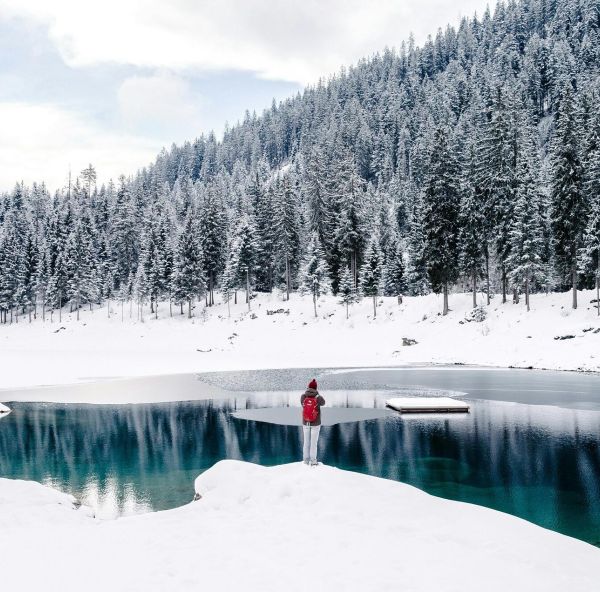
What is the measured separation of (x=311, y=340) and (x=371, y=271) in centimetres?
1177

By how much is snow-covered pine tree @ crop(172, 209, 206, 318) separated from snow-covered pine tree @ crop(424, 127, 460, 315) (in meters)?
40.2

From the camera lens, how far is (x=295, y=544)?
32.9 feet

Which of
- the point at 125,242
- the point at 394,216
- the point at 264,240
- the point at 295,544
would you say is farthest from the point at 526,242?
the point at 125,242

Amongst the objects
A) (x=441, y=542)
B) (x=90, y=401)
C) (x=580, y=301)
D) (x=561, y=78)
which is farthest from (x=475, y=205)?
(x=561, y=78)

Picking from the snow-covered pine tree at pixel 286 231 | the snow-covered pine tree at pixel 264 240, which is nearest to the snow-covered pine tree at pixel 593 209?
the snow-covered pine tree at pixel 286 231

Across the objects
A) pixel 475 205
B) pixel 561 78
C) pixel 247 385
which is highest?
pixel 561 78

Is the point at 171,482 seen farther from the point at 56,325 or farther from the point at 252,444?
the point at 56,325

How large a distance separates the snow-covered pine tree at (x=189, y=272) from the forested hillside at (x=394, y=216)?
10.8 inches

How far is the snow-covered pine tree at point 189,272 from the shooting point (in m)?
88.9

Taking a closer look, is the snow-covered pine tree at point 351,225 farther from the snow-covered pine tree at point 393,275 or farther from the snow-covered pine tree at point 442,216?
the snow-covered pine tree at point 442,216

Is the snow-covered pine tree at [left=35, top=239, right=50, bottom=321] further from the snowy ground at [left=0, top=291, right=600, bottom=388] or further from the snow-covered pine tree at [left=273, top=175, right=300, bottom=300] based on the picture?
the snow-covered pine tree at [left=273, top=175, right=300, bottom=300]

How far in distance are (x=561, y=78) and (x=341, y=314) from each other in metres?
113

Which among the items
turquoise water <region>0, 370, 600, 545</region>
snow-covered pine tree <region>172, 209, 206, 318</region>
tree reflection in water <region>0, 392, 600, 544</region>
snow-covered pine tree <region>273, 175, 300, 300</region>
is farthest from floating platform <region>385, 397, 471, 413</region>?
snow-covered pine tree <region>172, 209, 206, 318</region>

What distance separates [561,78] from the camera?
148 meters
